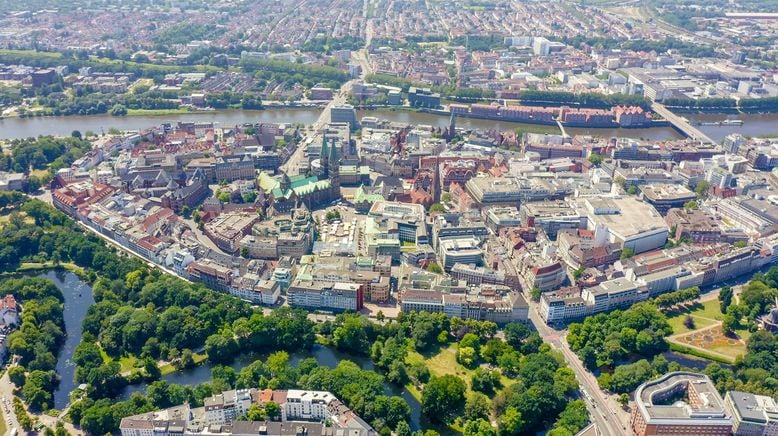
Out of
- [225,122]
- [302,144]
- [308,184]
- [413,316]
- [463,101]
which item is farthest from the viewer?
[463,101]

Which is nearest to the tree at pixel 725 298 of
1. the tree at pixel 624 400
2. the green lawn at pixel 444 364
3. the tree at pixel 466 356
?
the tree at pixel 624 400

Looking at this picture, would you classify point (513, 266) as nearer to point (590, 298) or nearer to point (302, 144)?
point (590, 298)

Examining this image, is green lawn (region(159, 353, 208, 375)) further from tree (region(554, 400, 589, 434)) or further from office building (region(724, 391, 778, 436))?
office building (region(724, 391, 778, 436))

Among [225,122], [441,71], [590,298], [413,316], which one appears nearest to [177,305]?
[413,316]

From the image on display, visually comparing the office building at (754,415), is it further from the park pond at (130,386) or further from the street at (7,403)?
the street at (7,403)

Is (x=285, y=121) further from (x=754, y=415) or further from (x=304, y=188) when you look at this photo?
(x=754, y=415)

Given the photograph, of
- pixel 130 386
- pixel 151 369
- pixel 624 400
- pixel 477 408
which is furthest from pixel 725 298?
pixel 130 386

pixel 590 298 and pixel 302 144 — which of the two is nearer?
pixel 590 298
